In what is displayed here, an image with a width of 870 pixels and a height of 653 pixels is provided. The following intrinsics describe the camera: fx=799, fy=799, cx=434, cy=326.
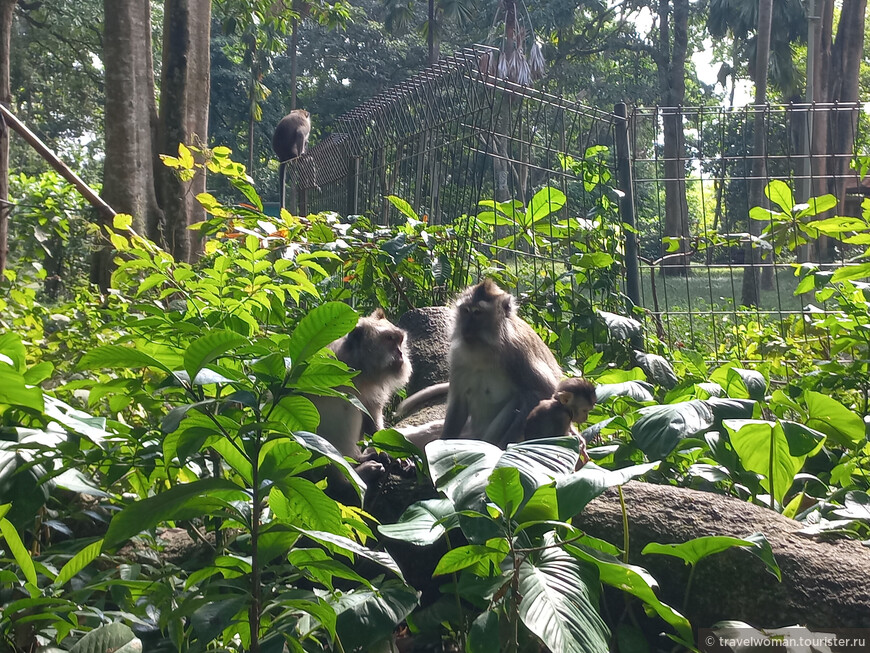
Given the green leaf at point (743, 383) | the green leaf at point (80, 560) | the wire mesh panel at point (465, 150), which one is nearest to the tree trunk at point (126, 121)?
the wire mesh panel at point (465, 150)

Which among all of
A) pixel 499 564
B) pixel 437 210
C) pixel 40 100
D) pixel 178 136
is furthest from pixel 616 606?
pixel 40 100

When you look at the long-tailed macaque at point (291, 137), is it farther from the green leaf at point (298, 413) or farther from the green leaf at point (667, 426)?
the green leaf at point (298, 413)

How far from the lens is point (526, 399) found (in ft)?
13.2

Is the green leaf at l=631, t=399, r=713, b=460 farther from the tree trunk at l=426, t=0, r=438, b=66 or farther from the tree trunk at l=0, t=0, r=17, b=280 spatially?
the tree trunk at l=426, t=0, r=438, b=66

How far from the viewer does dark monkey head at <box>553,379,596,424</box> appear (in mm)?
3498

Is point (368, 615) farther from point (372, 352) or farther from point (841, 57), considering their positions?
point (841, 57)

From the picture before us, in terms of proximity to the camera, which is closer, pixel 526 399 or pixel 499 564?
pixel 499 564

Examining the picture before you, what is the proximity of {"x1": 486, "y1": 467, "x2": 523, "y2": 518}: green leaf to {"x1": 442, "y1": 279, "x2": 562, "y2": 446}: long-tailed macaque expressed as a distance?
226 centimetres

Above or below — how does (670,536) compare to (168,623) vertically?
below

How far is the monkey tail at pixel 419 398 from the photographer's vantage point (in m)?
4.76

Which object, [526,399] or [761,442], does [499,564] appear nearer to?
[761,442]

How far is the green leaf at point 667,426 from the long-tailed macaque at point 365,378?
5.40 feet

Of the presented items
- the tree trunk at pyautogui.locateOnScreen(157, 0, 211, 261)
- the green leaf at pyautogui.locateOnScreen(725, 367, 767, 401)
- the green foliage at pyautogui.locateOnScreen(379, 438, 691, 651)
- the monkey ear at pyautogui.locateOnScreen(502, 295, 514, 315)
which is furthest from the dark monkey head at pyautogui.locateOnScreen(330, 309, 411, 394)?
the tree trunk at pyautogui.locateOnScreen(157, 0, 211, 261)

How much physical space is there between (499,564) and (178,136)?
6429mm
